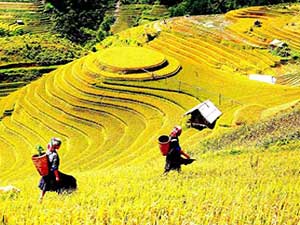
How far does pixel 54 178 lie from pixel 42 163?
1.98 ft

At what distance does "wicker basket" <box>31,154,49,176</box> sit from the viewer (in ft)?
33.4

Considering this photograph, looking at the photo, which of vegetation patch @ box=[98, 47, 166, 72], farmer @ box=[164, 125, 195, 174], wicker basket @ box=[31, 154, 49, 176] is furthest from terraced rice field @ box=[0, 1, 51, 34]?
wicker basket @ box=[31, 154, 49, 176]

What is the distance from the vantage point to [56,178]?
10.6 meters

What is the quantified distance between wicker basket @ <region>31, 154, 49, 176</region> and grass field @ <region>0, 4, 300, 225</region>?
57 cm

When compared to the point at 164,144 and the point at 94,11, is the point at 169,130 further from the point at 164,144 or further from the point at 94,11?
the point at 94,11

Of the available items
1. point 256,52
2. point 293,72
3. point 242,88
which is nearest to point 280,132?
point 242,88

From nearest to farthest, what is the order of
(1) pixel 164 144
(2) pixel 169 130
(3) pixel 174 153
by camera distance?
(1) pixel 164 144 → (3) pixel 174 153 → (2) pixel 169 130

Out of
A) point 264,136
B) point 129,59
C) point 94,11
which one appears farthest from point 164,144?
point 94,11

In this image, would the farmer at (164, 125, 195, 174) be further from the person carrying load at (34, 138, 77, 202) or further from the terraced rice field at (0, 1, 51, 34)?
the terraced rice field at (0, 1, 51, 34)

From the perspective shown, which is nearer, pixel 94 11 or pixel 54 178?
pixel 54 178

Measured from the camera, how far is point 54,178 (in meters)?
10.7

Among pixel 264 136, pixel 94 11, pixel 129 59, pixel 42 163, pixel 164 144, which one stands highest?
pixel 42 163

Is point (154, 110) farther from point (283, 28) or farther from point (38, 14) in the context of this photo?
point (38, 14)

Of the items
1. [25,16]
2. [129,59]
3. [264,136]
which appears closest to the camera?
[264,136]
